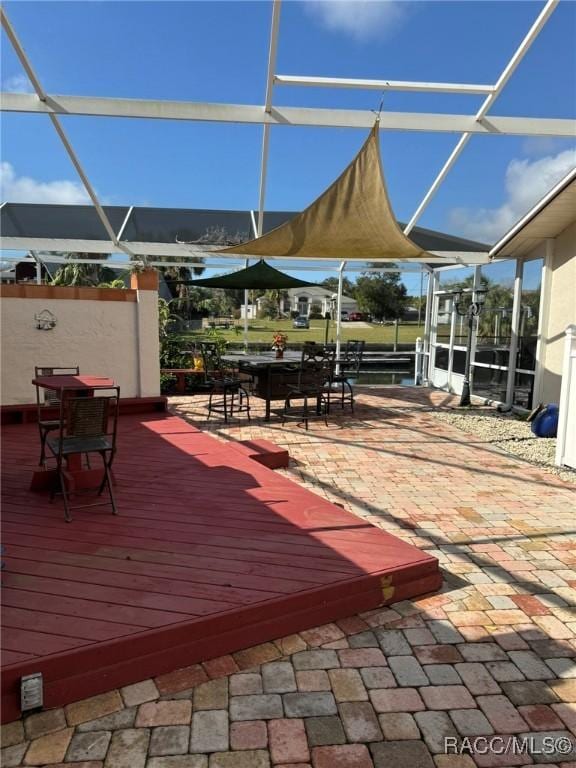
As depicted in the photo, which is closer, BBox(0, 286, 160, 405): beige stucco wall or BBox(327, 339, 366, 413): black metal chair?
BBox(0, 286, 160, 405): beige stucco wall

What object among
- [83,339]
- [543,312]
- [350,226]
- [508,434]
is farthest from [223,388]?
[543,312]

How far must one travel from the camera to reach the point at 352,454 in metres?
6.11

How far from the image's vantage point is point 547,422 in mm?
7012

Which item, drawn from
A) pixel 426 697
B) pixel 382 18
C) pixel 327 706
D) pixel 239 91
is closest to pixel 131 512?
pixel 327 706

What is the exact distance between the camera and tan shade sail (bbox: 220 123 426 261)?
609 centimetres

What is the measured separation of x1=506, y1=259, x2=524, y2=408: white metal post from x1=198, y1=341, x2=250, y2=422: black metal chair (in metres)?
4.59

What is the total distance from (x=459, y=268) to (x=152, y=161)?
779 cm

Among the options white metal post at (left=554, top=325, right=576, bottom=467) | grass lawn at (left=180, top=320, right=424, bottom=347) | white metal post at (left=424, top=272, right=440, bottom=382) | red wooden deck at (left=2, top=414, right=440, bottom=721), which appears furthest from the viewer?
grass lawn at (left=180, top=320, right=424, bottom=347)

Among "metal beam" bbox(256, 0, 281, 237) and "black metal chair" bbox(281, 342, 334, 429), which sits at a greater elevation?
"metal beam" bbox(256, 0, 281, 237)

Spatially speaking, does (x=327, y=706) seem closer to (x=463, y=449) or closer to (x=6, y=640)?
(x=6, y=640)

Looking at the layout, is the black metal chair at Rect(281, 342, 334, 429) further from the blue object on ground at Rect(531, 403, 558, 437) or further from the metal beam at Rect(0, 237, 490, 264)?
the blue object on ground at Rect(531, 403, 558, 437)

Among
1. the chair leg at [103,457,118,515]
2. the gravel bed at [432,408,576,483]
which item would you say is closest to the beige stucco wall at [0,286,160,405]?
the chair leg at [103,457,118,515]

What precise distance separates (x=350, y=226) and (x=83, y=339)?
12.1ft

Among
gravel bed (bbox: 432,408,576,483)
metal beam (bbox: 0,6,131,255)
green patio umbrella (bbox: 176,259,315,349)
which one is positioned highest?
metal beam (bbox: 0,6,131,255)
